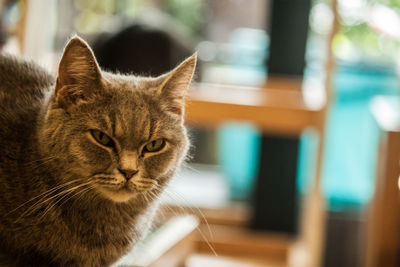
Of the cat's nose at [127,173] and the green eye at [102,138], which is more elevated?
the green eye at [102,138]

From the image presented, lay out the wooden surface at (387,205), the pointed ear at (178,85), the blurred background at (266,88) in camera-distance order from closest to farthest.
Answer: the pointed ear at (178,85) < the wooden surface at (387,205) < the blurred background at (266,88)

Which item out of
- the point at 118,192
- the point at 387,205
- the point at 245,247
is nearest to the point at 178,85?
the point at 118,192

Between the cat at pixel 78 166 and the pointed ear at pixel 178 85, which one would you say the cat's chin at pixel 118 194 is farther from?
the pointed ear at pixel 178 85

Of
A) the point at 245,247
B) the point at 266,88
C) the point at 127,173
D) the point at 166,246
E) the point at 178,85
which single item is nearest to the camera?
the point at 127,173

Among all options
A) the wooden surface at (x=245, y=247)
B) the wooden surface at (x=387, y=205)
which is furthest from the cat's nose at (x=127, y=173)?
the wooden surface at (x=245, y=247)

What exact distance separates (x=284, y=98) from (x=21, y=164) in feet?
3.44

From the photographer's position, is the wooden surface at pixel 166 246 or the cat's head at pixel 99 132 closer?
the cat's head at pixel 99 132

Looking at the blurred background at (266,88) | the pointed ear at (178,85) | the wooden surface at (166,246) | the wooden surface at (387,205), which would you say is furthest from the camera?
the blurred background at (266,88)

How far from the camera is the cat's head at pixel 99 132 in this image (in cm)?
92

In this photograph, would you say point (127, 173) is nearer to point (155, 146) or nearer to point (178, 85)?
point (155, 146)

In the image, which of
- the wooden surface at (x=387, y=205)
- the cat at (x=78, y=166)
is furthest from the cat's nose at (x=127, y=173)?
the wooden surface at (x=387, y=205)

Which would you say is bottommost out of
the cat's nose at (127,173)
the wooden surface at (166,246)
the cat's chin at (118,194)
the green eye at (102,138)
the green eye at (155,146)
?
the wooden surface at (166,246)

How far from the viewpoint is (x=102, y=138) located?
94cm

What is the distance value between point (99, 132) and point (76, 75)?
11cm
